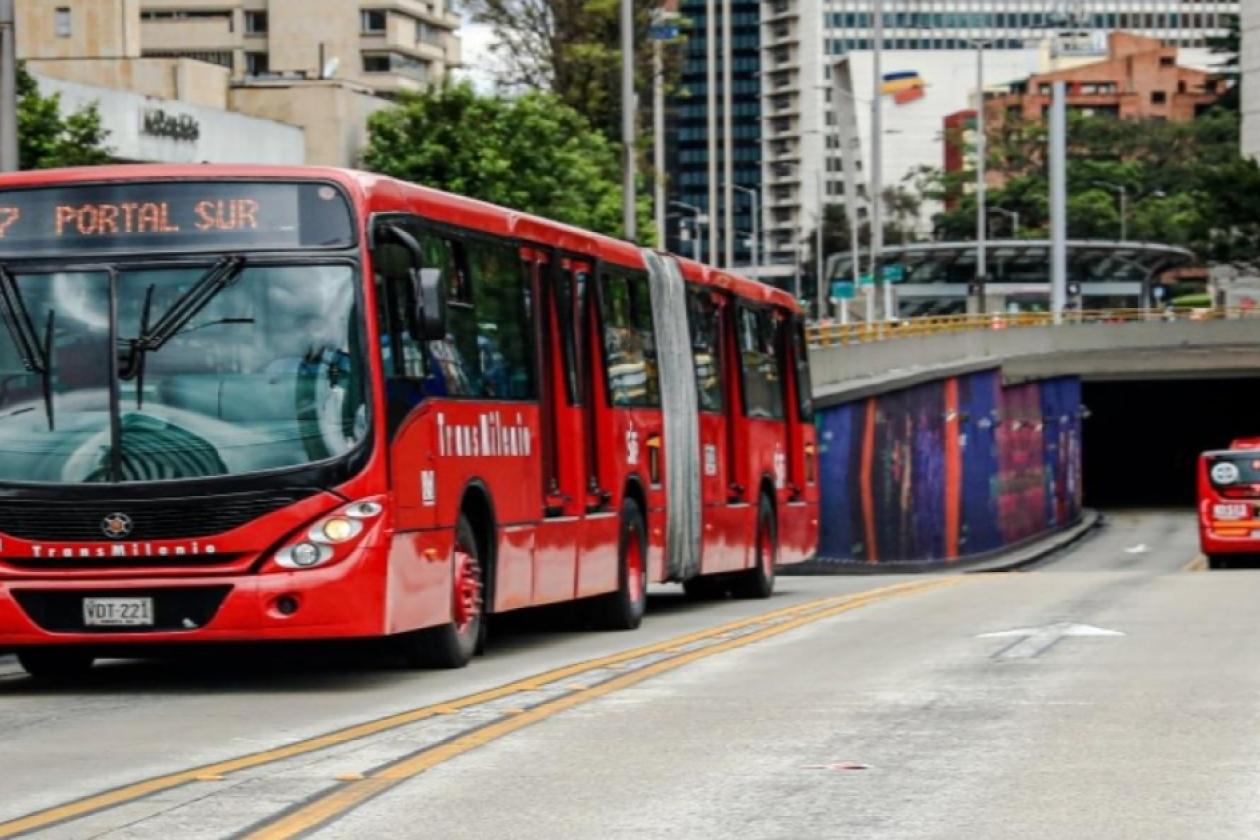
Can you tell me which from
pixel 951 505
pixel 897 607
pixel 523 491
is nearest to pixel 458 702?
pixel 523 491

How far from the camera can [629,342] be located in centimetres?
2244

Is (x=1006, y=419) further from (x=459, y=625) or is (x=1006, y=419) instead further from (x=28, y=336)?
(x=28, y=336)

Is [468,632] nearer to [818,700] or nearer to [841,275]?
[818,700]

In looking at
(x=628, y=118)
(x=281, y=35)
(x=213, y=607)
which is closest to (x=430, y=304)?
(x=213, y=607)

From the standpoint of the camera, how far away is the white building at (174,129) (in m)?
68.4

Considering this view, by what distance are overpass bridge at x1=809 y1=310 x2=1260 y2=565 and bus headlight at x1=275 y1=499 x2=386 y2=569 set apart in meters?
34.0

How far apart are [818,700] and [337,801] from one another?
4.66m

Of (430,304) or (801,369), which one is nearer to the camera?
(430,304)

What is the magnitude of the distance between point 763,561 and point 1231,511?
22.7 meters

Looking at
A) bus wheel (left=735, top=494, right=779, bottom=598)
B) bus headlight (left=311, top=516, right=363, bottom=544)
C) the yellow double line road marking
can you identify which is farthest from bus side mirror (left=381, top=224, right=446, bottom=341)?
bus wheel (left=735, top=494, right=779, bottom=598)

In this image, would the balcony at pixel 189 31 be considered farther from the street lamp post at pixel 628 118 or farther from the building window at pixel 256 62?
the street lamp post at pixel 628 118

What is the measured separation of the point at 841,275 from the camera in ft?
465

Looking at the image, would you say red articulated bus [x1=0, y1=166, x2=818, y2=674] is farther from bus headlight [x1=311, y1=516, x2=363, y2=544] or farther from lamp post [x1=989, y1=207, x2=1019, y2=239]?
lamp post [x1=989, y1=207, x2=1019, y2=239]

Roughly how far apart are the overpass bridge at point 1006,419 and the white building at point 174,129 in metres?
16.8
